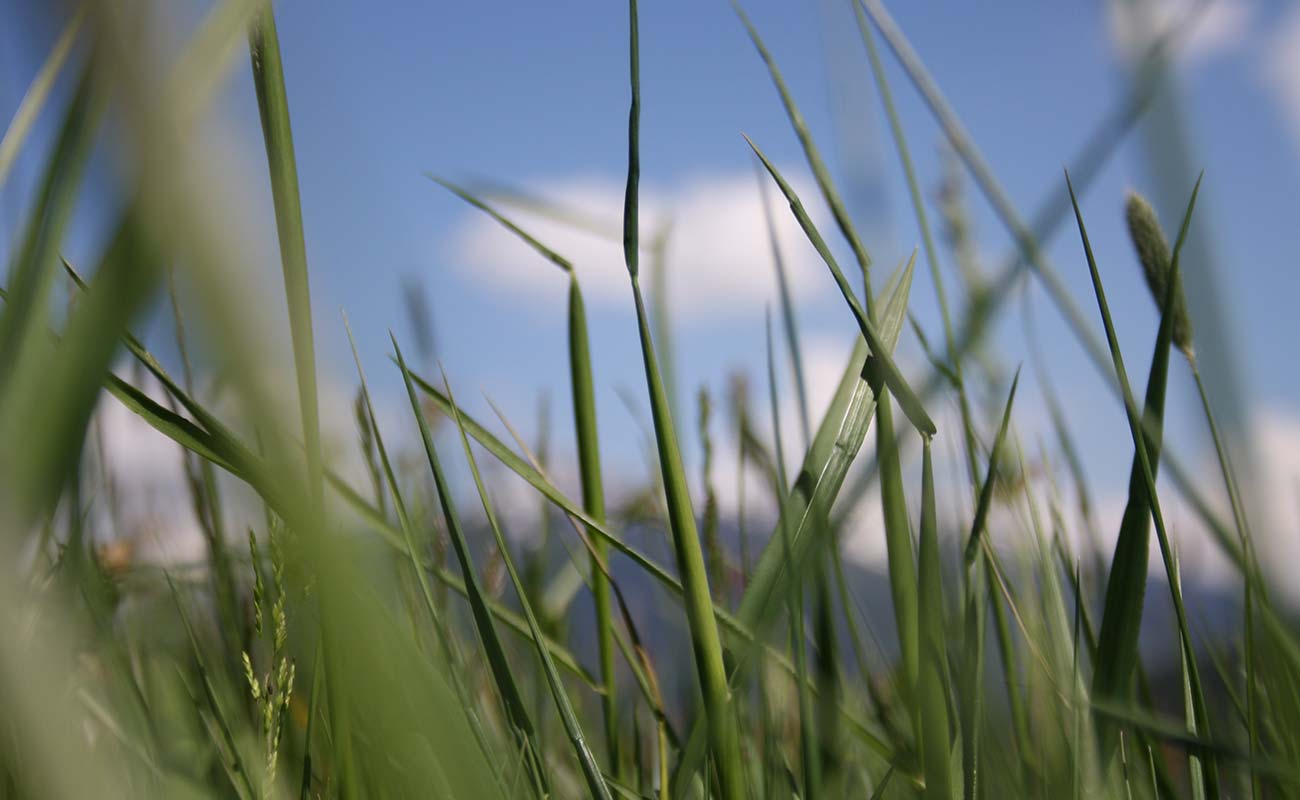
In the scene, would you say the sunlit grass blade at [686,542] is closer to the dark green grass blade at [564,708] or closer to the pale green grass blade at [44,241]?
the dark green grass blade at [564,708]

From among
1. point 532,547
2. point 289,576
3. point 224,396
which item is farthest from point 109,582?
point 224,396

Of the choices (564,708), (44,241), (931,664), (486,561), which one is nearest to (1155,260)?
(931,664)

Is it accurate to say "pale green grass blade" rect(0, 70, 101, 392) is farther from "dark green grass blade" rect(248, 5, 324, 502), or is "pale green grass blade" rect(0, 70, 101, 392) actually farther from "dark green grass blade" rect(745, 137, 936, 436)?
"dark green grass blade" rect(745, 137, 936, 436)

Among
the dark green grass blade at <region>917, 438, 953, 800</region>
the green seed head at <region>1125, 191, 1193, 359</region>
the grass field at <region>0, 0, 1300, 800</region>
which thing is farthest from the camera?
the green seed head at <region>1125, 191, 1193, 359</region>

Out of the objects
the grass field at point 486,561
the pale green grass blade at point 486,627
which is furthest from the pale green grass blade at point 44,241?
the pale green grass blade at point 486,627

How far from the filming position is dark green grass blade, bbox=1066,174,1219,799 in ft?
1.34

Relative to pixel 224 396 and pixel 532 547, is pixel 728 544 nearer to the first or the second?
pixel 532 547

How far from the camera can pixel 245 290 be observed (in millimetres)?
108

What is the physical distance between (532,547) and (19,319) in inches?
39.6

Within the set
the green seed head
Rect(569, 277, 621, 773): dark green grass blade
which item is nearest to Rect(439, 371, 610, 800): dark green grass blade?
Rect(569, 277, 621, 773): dark green grass blade

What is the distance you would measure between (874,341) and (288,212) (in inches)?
10.1

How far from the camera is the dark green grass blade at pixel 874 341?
16.3 inches

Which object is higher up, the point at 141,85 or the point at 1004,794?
the point at 141,85

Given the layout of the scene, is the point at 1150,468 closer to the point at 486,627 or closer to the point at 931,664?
the point at 931,664
